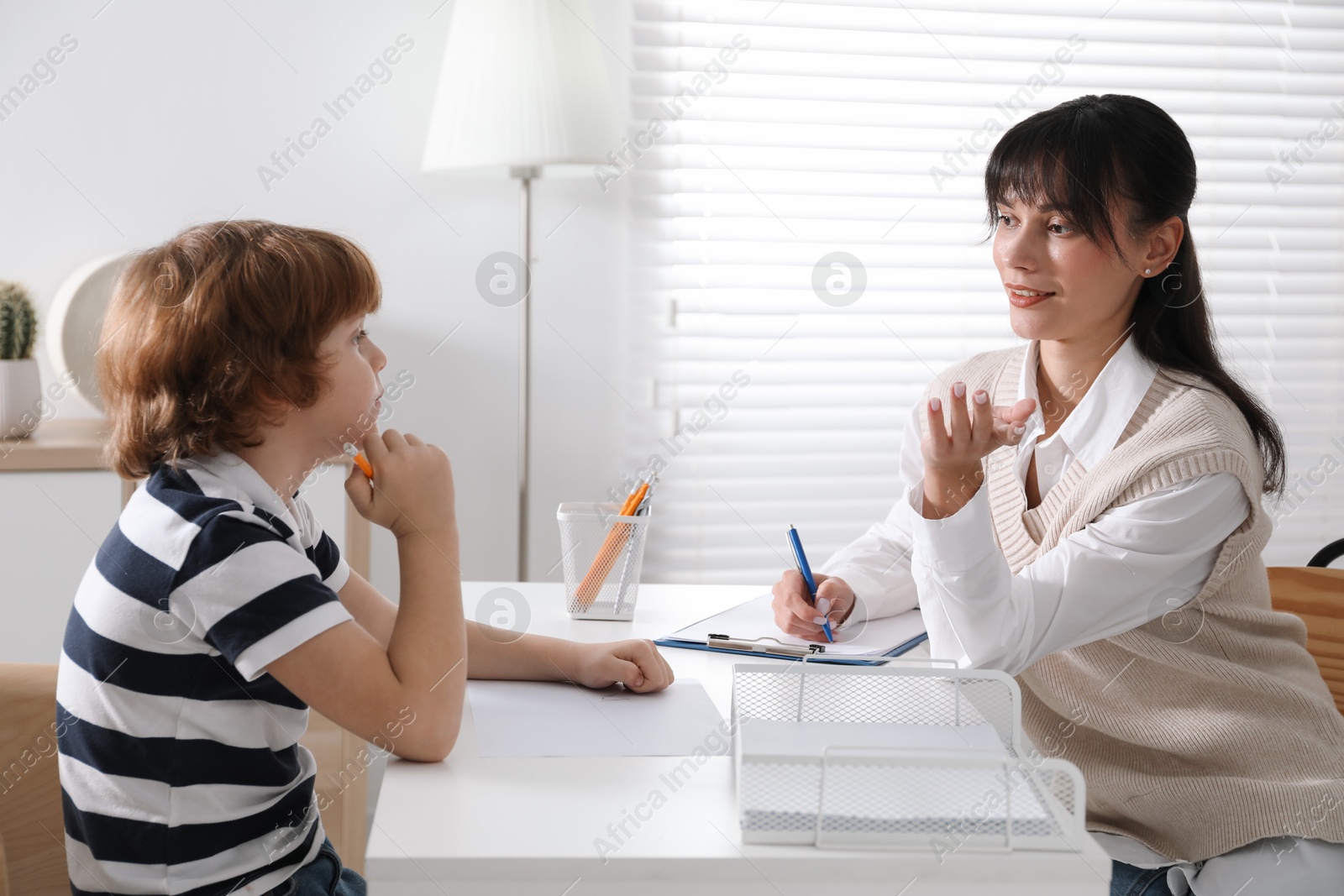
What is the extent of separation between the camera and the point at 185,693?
0.85 meters

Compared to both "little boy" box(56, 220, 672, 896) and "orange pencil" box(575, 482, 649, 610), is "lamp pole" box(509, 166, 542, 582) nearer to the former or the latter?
"orange pencil" box(575, 482, 649, 610)

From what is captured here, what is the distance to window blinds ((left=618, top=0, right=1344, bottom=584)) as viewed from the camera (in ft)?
7.42

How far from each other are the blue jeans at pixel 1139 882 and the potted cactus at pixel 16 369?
1675 millimetres

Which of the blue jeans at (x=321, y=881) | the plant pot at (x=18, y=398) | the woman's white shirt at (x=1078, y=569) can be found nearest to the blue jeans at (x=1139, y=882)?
the woman's white shirt at (x=1078, y=569)

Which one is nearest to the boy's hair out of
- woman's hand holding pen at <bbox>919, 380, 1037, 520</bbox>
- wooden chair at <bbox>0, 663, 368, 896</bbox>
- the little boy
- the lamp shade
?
the little boy

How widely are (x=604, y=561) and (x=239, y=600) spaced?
1.63 ft

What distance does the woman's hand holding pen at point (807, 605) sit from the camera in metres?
1.19

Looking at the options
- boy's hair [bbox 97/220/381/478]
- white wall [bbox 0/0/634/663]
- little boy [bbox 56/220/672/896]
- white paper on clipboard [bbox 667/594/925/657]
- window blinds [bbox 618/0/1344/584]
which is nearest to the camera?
little boy [bbox 56/220/672/896]

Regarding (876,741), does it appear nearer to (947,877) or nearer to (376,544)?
(947,877)

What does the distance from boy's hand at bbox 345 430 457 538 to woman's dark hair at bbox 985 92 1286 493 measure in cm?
74

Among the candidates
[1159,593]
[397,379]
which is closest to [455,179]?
[397,379]

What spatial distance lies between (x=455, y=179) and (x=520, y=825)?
1.68 metres

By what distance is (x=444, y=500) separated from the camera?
0.94 m

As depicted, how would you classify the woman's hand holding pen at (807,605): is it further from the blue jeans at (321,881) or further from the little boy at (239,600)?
the blue jeans at (321,881)
